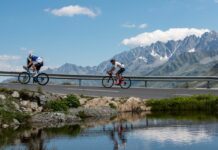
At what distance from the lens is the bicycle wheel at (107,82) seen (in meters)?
39.2

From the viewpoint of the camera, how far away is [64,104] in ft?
97.1

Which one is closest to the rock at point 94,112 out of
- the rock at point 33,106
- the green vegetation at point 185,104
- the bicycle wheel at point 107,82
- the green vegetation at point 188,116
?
the rock at point 33,106

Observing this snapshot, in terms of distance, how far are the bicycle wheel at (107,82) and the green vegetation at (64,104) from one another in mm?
8744

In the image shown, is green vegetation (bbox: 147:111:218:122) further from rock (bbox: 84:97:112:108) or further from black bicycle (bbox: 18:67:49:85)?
black bicycle (bbox: 18:67:49:85)

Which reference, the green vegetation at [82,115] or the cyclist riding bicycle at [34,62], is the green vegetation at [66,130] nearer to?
the green vegetation at [82,115]

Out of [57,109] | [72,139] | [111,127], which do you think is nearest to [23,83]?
[57,109]

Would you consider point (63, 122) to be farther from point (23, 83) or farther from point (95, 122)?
point (23, 83)

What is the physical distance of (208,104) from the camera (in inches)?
1241

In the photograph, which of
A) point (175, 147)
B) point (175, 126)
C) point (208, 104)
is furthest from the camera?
point (208, 104)

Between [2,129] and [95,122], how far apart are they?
491cm

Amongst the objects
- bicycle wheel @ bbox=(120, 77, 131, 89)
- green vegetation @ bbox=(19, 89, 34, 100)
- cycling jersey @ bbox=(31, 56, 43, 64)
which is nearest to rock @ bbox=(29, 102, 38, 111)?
green vegetation @ bbox=(19, 89, 34, 100)

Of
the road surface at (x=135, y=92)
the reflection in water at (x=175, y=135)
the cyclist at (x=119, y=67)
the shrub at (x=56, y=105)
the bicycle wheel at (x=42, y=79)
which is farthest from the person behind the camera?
the bicycle wheel at (x=42, y=79)

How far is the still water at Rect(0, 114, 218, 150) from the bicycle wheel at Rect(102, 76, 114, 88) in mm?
11689

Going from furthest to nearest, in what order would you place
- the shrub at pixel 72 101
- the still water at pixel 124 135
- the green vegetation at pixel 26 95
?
the shrub at pixel 72 101, the green vegetation at pixel 26 95, the still water at pixel 124 135
